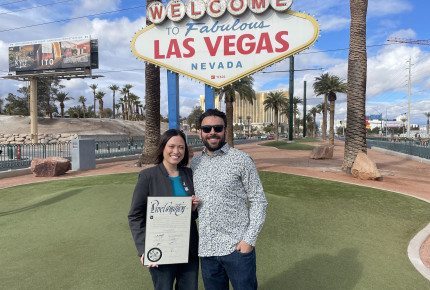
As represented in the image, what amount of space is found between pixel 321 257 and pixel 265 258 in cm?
89

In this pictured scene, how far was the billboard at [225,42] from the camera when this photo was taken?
24.8 feet

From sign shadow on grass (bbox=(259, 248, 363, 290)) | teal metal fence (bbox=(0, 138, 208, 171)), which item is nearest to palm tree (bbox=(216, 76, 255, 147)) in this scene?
teal metal fence (bbox=(0, 138, 208, 171))

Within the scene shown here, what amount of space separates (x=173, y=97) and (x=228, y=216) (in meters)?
7.20

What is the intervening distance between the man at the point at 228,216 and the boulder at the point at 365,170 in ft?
34.1

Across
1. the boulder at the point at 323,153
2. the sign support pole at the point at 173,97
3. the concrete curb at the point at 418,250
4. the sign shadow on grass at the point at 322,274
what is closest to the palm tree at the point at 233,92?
the boulder at the point at 323,153

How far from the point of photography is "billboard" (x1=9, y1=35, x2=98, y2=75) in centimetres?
3944

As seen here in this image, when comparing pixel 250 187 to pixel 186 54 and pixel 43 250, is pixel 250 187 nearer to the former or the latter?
pixel 43 250

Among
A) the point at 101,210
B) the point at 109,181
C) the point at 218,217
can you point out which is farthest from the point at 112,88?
the point at 218,217

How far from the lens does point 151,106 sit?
15250 millimetres

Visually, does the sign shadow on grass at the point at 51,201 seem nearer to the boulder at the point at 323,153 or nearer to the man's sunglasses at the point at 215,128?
the man's sunglasses at the point at 215,128

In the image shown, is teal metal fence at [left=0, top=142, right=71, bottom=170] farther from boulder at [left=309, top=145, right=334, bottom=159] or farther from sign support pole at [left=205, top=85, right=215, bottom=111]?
boulder at [left=309, top=145, right=334, bottom=159]

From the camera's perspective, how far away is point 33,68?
4141cm

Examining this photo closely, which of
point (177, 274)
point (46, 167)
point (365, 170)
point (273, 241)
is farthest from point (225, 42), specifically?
point (46, 167)

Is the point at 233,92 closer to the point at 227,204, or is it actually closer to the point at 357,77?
the point at 357,77
